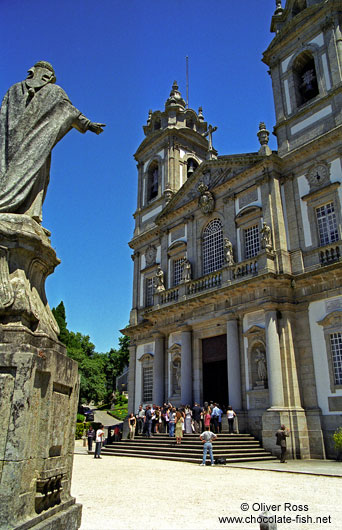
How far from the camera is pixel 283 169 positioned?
21500 mm

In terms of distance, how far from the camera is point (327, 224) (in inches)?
750

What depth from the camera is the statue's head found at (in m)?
5.84

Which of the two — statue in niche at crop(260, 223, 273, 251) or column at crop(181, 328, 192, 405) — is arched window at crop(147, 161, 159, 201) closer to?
column at crop(181, 328, 192, 405)

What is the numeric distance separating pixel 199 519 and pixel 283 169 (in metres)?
18.1

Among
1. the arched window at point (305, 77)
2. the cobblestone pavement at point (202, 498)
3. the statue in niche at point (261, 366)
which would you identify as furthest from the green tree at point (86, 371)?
the cobblestone pavement at point (202, 498)

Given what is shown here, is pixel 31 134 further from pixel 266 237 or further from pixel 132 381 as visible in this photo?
pixel 132 381

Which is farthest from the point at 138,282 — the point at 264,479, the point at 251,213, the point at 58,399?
the point at 58,399

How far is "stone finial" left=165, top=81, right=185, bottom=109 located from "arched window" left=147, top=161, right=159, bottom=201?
15.2 ft

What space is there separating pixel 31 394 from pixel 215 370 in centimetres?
1850

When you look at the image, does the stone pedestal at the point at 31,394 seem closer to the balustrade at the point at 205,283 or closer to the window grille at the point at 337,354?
the window grille at the point at 337,354

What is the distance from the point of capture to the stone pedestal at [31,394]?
12.4 ft

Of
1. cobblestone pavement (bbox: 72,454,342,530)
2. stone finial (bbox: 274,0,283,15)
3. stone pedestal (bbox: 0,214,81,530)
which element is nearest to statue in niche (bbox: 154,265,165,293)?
cobblestone pavement (bbox: 72,454,342,530)

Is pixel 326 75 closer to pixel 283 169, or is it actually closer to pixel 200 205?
pixel 283 169

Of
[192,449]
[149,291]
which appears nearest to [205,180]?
[149,291]
